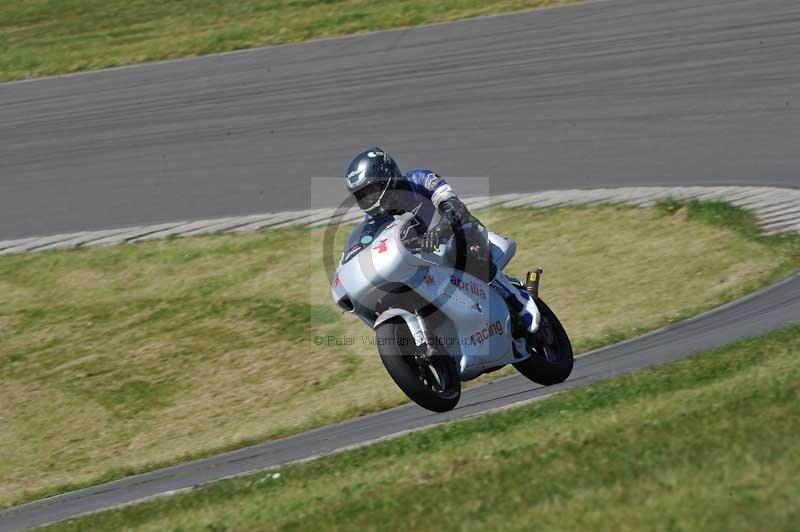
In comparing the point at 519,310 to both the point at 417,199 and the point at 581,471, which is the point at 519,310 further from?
the point at 581,471

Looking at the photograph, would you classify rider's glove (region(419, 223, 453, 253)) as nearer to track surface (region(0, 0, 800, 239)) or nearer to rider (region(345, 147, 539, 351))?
rider (region(345, 147, 539, 351))

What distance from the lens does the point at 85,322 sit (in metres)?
12.6

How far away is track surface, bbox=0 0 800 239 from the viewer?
1459 centimetres

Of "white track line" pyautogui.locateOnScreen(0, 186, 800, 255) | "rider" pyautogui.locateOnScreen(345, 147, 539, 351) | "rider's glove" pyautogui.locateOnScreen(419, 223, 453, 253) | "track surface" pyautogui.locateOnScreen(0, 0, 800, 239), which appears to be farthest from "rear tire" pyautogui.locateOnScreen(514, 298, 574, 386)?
"track surface" pyautogui.locateOnScreen(0, 0, 800, 239)

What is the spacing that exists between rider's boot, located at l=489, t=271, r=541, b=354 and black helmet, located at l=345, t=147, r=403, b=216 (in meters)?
1.15

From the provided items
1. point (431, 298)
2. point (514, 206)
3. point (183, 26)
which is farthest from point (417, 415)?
point (183, 26)

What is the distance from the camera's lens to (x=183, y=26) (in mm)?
22703

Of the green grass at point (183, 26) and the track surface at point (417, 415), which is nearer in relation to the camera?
the track surface at point (417, 415)

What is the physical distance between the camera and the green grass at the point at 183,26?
20406 millimetres

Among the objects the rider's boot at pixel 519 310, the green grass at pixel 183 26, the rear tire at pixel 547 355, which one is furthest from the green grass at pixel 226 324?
the green grass at pixel 183 26

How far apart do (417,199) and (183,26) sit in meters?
15.9

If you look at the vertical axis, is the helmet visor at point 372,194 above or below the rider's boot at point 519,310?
above

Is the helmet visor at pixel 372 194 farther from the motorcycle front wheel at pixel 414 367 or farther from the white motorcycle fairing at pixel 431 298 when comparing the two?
the motorcycle front wheel at pixel 414 367

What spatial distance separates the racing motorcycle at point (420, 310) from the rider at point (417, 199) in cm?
11
